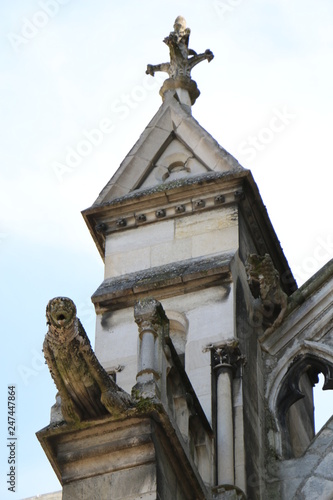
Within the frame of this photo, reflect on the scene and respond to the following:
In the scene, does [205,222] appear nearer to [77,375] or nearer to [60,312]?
[77,375]

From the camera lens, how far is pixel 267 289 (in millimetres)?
13016

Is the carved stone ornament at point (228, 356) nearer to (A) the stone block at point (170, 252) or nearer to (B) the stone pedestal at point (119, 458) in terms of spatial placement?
(A) the stone block at point (170, 252)

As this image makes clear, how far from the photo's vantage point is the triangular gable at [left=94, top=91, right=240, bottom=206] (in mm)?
14234

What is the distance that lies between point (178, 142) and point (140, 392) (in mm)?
4831

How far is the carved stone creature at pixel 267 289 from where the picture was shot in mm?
12969

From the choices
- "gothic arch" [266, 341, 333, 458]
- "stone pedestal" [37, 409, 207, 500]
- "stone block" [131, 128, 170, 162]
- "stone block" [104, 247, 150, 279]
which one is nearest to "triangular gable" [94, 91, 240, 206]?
"stone block" [131, 128, 170, 162]

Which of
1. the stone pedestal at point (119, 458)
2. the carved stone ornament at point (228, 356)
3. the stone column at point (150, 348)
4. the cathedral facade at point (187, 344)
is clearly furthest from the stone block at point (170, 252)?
the stone pedestal at point (119, 458)

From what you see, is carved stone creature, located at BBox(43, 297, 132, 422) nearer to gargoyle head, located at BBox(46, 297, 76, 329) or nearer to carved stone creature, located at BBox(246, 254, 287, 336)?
gargoyle head, located at BBox(46, 297, 76, 329)

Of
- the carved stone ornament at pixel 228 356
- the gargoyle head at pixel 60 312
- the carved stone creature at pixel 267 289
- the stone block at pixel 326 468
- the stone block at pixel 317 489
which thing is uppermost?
the carved stone creature at pixel 267 289

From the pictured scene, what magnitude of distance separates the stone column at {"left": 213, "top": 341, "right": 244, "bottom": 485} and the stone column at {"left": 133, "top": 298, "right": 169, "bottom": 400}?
105 cm

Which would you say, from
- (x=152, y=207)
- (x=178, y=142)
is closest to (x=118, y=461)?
(x=152, y=207)

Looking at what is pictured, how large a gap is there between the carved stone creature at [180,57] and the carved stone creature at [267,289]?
11.0 feet

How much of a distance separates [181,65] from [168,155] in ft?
4.87

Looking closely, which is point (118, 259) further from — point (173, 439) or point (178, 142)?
point (173, 439)
